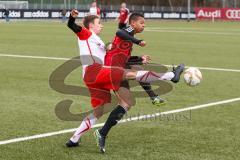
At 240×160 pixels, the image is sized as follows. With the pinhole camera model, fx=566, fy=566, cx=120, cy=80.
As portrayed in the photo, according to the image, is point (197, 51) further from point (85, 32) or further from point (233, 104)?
point (85, 32)

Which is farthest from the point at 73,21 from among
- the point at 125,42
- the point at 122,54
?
the point at 125,42

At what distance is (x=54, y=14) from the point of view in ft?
192

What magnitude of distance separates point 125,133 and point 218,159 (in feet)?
5.44

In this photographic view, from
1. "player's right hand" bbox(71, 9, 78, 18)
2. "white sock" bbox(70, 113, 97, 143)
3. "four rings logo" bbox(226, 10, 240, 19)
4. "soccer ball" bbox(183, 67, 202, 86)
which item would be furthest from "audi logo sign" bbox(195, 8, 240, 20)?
"player's right hand" bbox(71, 9, 78, 18)

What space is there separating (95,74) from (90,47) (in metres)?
0.33

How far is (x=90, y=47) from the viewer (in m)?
6.77

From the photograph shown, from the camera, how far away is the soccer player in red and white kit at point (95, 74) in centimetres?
664

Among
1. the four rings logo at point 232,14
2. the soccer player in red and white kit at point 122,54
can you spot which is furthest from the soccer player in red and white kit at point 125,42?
the four rings logo at point 232,14

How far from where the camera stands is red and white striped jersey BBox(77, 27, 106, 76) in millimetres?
6699

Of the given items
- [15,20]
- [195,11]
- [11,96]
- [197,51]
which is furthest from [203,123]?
[195,11]

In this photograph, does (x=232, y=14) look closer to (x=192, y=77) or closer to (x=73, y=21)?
(x=192, y=77)

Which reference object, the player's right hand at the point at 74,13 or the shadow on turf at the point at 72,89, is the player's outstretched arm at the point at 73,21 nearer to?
the player's right hand at the point at 74,13

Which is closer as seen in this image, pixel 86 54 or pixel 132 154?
pixel 132 154

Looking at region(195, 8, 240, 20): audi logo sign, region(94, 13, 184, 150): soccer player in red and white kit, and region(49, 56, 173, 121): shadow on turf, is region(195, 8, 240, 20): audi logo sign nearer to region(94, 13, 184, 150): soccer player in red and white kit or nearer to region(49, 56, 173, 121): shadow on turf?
region(49, 56, 173, 121): shadow on turf
